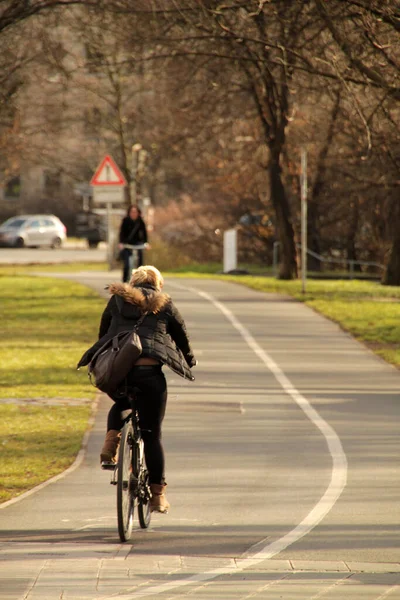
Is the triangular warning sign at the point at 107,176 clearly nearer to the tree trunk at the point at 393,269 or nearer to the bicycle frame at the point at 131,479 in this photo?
the tree trunk at the point at 393,269

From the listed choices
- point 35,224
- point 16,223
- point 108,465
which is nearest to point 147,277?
point 108,465

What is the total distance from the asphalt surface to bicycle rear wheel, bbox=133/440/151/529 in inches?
4.4

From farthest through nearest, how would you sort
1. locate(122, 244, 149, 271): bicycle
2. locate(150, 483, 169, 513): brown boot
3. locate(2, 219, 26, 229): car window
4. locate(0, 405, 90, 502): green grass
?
1. locate(2, 219, 26, 229): car window
2. locate(122, 244, 149, 271): bicycle
3. locate(0, 405, 90, 502): green grass
4. locate(150, 483, 169, 513): brown boot

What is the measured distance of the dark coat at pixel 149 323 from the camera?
893cm

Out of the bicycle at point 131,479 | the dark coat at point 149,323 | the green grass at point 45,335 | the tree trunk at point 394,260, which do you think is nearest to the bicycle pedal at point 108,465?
the bicycle at point 131,479

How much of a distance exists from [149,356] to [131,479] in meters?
0.75

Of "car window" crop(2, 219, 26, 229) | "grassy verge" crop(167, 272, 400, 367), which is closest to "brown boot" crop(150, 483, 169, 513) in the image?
"grassy verge" crop(167, 272, 400, 367)

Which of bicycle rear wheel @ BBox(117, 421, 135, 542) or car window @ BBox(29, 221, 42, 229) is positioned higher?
bicycle rear wheel @ BBox(117, 421, 135, 542)

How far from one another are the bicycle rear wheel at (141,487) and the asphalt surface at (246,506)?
111 mm

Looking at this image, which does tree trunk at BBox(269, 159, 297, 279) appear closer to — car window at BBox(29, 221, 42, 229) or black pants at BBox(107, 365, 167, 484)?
black pants at BBox(107, 365, 167, 484)

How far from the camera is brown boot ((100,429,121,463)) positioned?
29.4 feet

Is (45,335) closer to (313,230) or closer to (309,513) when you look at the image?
(309,513)

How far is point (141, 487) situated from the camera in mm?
8922

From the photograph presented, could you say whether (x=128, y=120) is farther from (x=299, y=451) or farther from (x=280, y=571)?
(x=280, y=571)
